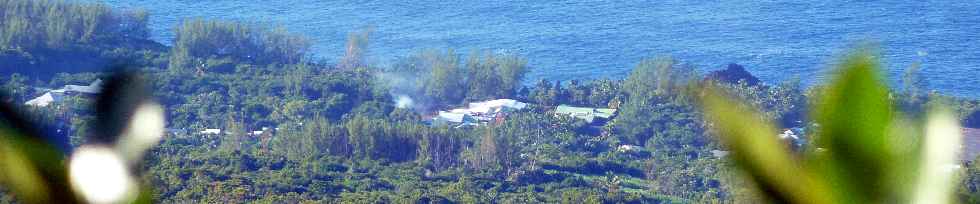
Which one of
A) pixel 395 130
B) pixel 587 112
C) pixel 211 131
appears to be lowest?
pixel 587 112

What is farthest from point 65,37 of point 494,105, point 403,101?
point 494,105

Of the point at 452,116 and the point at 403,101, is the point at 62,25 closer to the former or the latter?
the point at 403,101

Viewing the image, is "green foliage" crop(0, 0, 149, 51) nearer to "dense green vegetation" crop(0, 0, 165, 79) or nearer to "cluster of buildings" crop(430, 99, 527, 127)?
"dense green vegetation" crop(0, 0, 165, 79)

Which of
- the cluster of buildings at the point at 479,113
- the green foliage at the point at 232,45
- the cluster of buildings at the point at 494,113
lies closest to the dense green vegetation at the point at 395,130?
the green foliage at the point at 232,45

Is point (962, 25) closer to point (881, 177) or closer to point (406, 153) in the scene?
point (406, 153)

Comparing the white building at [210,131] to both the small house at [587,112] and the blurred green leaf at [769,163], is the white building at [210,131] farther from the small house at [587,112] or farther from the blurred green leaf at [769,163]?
the blurred green leaf at [769,163]

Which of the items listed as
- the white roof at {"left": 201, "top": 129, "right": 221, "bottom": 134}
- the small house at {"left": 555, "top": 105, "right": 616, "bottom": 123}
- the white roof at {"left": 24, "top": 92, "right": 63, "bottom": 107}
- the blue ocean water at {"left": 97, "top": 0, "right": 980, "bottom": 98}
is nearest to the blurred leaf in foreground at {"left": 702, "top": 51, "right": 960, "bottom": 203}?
the white roof at {"left": 201, "top": 129, "right": 221, "bottom": 134}
